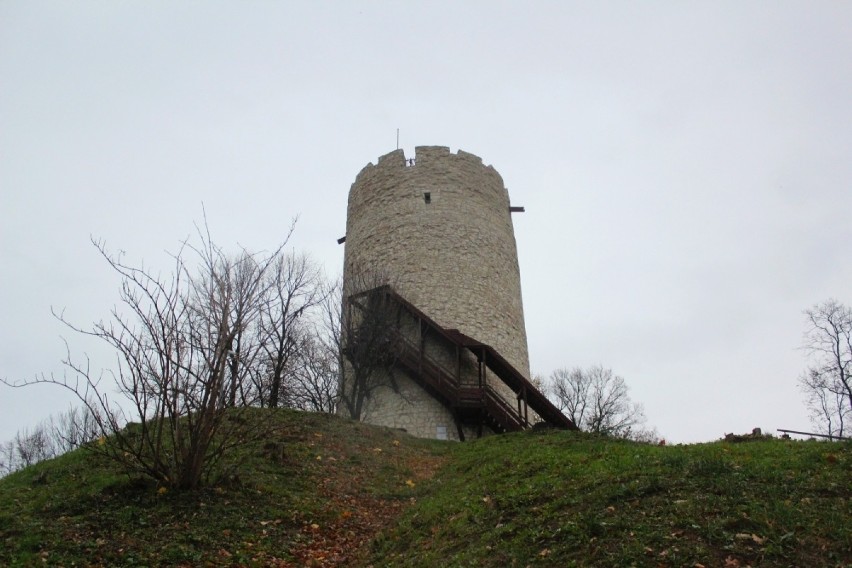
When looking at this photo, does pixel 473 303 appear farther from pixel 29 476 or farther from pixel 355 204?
pixel 29 476

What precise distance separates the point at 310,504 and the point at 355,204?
15.0m

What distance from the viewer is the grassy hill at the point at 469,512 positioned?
6.21 metres

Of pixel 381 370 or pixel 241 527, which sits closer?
pixel 241 527

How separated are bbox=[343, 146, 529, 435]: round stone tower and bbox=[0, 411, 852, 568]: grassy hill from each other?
27.5ft

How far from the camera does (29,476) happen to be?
1068 cm

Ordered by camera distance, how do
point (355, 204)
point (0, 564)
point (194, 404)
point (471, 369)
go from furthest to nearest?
point (355, 204) → point (471, 369) → point (194, 404) → point (0, 564)

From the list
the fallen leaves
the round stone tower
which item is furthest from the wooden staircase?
the fallen leaves

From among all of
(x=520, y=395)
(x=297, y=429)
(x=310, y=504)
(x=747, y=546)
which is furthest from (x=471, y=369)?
(x=747, y=546)

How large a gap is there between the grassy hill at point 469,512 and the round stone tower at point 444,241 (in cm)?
837

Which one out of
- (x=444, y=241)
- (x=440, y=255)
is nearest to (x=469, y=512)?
(x=440, y=255)

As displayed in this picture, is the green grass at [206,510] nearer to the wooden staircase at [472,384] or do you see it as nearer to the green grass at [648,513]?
the green grass at [648,513]

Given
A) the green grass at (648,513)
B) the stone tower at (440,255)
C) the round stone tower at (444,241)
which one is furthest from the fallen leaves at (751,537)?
the round stone tower at (444,241)

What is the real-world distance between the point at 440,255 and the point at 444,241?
1.68 ft

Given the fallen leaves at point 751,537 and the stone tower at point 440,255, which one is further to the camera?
the stone tower at point 440,255
